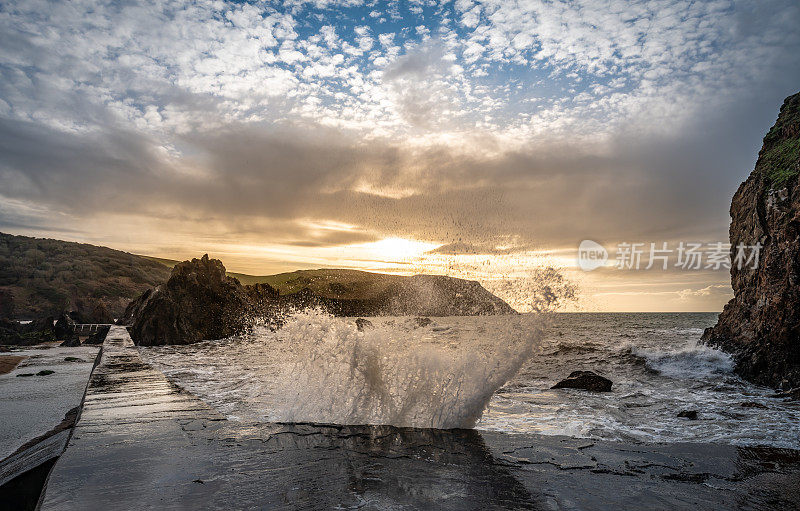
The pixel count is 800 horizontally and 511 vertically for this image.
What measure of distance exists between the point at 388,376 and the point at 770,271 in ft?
36.2

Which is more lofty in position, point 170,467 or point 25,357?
point 170,467

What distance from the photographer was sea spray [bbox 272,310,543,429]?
558cm

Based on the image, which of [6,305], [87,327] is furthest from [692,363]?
[6,305]

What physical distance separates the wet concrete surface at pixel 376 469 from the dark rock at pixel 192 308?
1724cm

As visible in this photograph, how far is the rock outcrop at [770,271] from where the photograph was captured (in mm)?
10055

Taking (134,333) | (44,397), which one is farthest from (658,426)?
(134,333)

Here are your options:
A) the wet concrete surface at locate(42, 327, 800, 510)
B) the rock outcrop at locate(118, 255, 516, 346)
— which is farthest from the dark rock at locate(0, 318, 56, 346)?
the wet concrete surface at locate(42, 327, 800, 510)

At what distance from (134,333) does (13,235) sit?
9689 centimetres

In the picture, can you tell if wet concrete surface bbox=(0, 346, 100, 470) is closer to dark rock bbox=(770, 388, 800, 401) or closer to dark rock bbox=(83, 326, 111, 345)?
dark rock bbox=(83, 326, 111, 345)

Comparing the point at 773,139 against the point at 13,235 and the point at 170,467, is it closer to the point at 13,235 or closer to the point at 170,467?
the point at 170,467

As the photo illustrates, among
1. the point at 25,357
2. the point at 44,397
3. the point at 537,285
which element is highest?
the point at 537,285

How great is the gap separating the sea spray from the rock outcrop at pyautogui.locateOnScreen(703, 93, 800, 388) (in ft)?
24.7

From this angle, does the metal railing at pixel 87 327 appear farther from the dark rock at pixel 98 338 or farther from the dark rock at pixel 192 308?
the dark rock at pixel 192 308

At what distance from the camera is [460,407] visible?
5629mm
